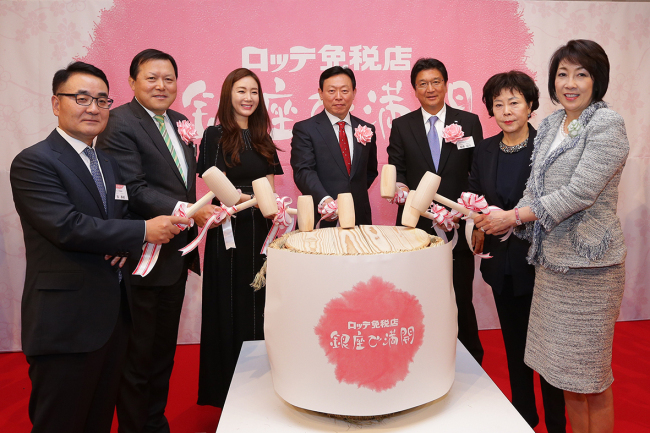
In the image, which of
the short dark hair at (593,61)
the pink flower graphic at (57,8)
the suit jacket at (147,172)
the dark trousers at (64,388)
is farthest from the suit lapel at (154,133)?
the pink flower graphic at (57,8)

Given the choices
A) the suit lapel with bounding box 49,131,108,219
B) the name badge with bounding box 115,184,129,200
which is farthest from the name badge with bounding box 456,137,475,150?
the suit lapel with bounding box 49,131,108,219

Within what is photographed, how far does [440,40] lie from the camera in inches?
150

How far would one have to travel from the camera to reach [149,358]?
7.43 feet

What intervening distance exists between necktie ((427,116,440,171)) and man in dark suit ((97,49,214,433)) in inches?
54.1

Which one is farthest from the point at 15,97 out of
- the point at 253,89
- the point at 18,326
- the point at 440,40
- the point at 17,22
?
the point at 440,40

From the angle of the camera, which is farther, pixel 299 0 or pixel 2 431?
pixel 299 0

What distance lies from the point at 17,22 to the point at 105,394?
3.06 meters

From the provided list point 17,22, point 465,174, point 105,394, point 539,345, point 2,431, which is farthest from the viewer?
point 17,22

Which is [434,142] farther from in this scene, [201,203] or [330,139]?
[201,203]

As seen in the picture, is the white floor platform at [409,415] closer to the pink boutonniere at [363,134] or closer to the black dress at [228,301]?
the black dress at [228,301]

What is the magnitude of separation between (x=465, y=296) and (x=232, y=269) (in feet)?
4.63

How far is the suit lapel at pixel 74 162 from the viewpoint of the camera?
161 centimetres

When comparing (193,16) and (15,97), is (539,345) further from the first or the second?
(15,97)

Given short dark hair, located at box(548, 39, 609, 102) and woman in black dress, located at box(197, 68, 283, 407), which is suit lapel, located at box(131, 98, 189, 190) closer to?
woman in black dress, located at box(197, 68, 283, 407)
